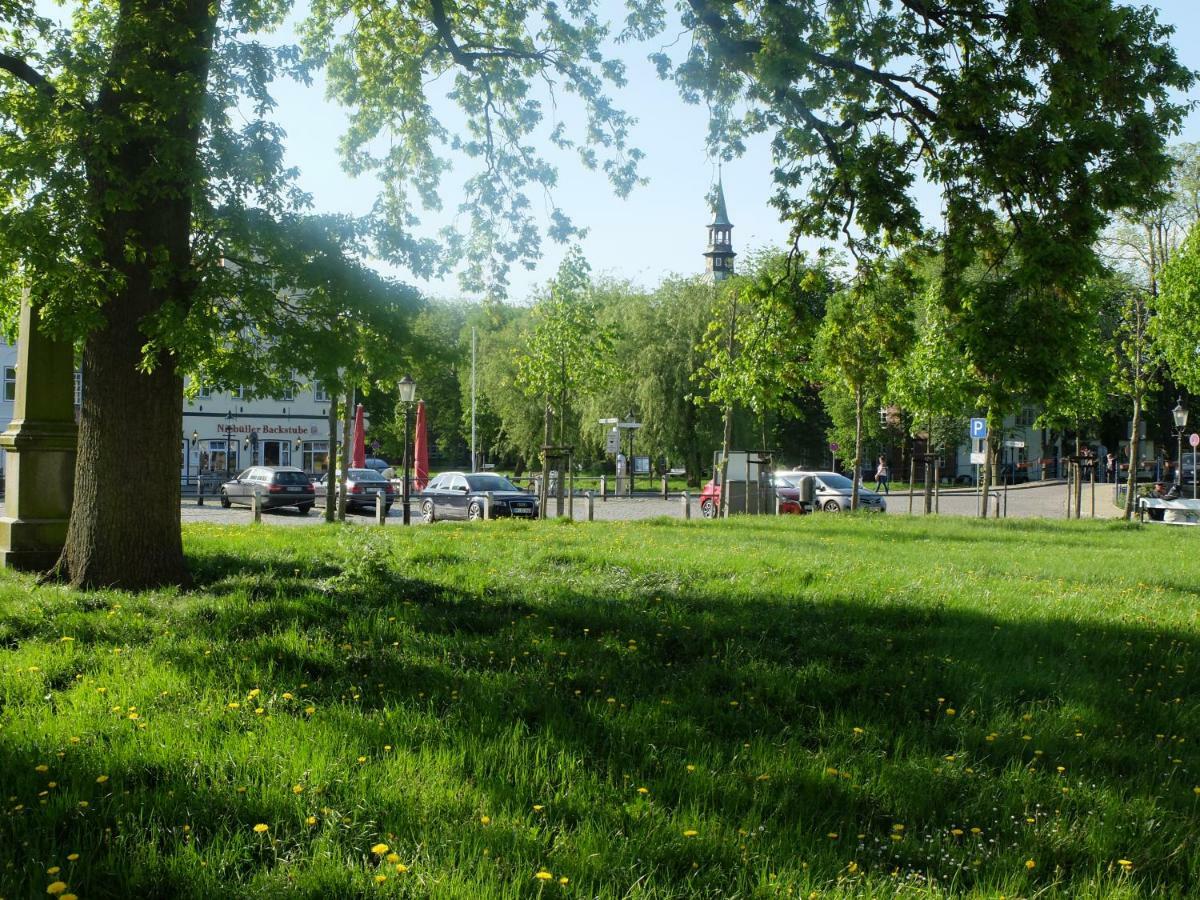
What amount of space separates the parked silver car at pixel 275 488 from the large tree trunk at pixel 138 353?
2637 centimetres

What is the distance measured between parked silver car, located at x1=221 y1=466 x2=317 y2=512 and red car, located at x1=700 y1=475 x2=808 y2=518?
13218 mm

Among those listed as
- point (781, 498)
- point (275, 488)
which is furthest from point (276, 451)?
point (781, 498)

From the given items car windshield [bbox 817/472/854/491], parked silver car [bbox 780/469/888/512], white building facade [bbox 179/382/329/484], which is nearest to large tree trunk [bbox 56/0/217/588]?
parked silver car [bbox 780/469/888/512]

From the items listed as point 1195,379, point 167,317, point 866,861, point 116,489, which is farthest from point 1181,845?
point 1195,379

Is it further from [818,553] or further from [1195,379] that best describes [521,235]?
Answer: [1195,379]

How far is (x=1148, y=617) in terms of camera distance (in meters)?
8.95

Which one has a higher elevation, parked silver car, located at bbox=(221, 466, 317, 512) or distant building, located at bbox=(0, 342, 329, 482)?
distant building, located at bbox=(0, 342, 329, 482)

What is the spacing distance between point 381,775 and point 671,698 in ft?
6.34

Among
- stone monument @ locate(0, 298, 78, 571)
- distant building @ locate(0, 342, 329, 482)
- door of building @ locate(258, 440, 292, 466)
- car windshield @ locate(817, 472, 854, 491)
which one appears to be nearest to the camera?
stone monument @ locate(0, 298, 78, 571)

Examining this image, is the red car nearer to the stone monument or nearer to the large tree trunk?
the stone monument

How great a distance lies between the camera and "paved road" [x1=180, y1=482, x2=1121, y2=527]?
101 ft

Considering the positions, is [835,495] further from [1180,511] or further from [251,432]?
[251,432]

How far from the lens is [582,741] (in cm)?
477

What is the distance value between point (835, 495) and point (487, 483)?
1115 centimetres
